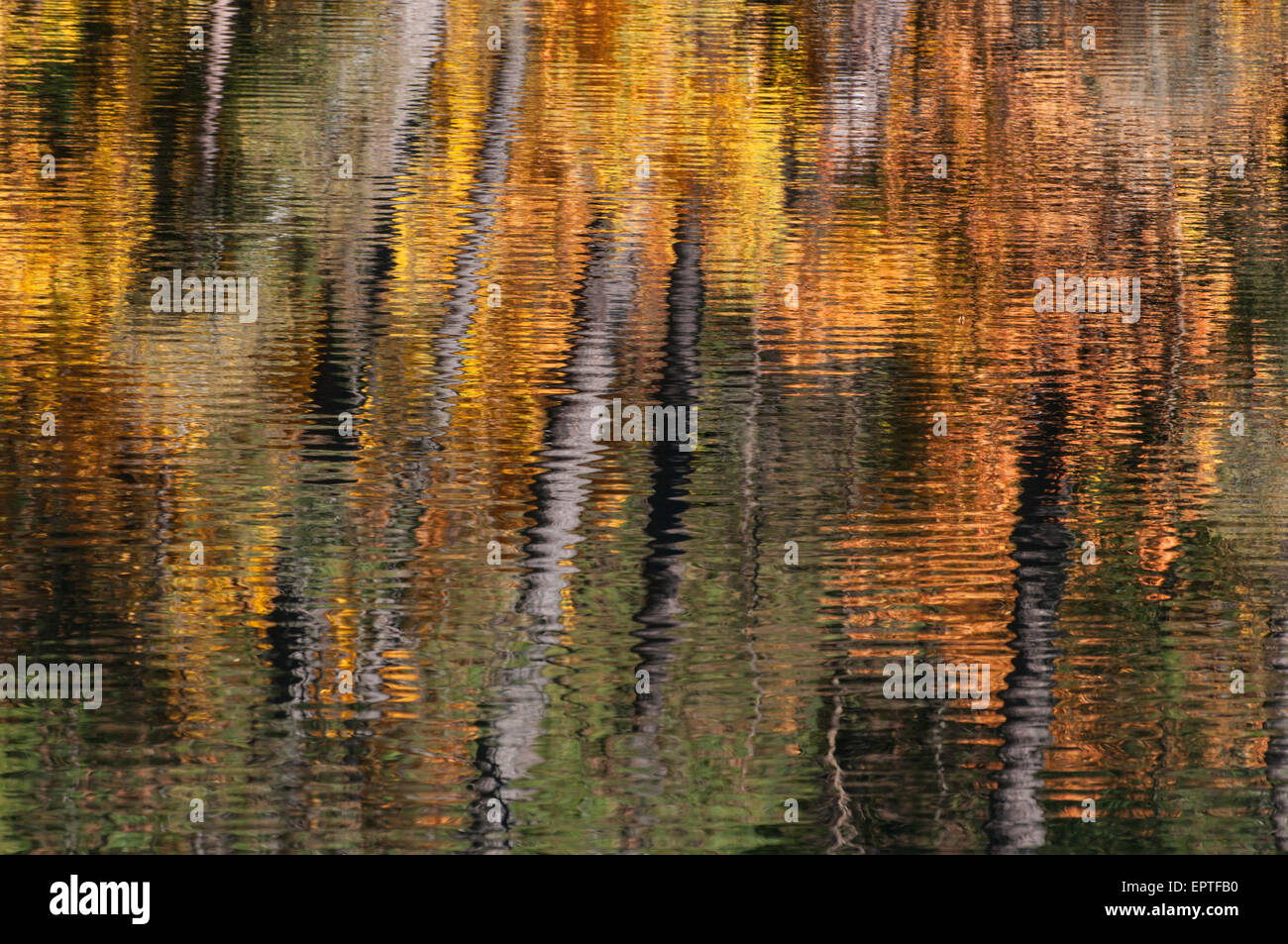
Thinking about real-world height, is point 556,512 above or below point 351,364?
below

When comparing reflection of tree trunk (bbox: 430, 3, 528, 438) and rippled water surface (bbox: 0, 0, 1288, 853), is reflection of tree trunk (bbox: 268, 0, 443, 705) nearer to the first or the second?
rippled water surface (bbox: 0, 0, 1288, 853)

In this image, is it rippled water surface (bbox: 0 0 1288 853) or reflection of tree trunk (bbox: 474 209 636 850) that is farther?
reflection of tree trunk (bbox: 474 209 636 850)

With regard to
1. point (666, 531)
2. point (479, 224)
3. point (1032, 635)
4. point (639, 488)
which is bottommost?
point (1032, 635)

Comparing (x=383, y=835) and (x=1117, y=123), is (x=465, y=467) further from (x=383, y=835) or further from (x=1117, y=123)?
(x=1117, y=123)

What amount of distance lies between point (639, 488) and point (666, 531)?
2.10 feet

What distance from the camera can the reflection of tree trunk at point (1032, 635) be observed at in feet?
22.4

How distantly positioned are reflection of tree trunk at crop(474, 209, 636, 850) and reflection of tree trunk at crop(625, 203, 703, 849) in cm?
36

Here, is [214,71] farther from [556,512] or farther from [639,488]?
[556,512]

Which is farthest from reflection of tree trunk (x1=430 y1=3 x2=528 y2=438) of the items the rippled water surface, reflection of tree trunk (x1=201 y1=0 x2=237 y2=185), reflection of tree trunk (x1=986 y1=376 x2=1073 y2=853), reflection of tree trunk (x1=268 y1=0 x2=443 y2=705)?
reflection of tree trunk (x1=986 y1=376 x2=1073 y2=853)

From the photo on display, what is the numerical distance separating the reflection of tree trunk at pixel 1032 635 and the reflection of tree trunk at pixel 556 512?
1.78 meters

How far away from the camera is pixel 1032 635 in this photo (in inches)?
320

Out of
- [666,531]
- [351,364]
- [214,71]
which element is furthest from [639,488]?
[214,71]

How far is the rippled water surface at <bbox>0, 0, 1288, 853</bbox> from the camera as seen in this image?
276 inches

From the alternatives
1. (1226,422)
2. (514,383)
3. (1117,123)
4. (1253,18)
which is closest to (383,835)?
(514,383)
